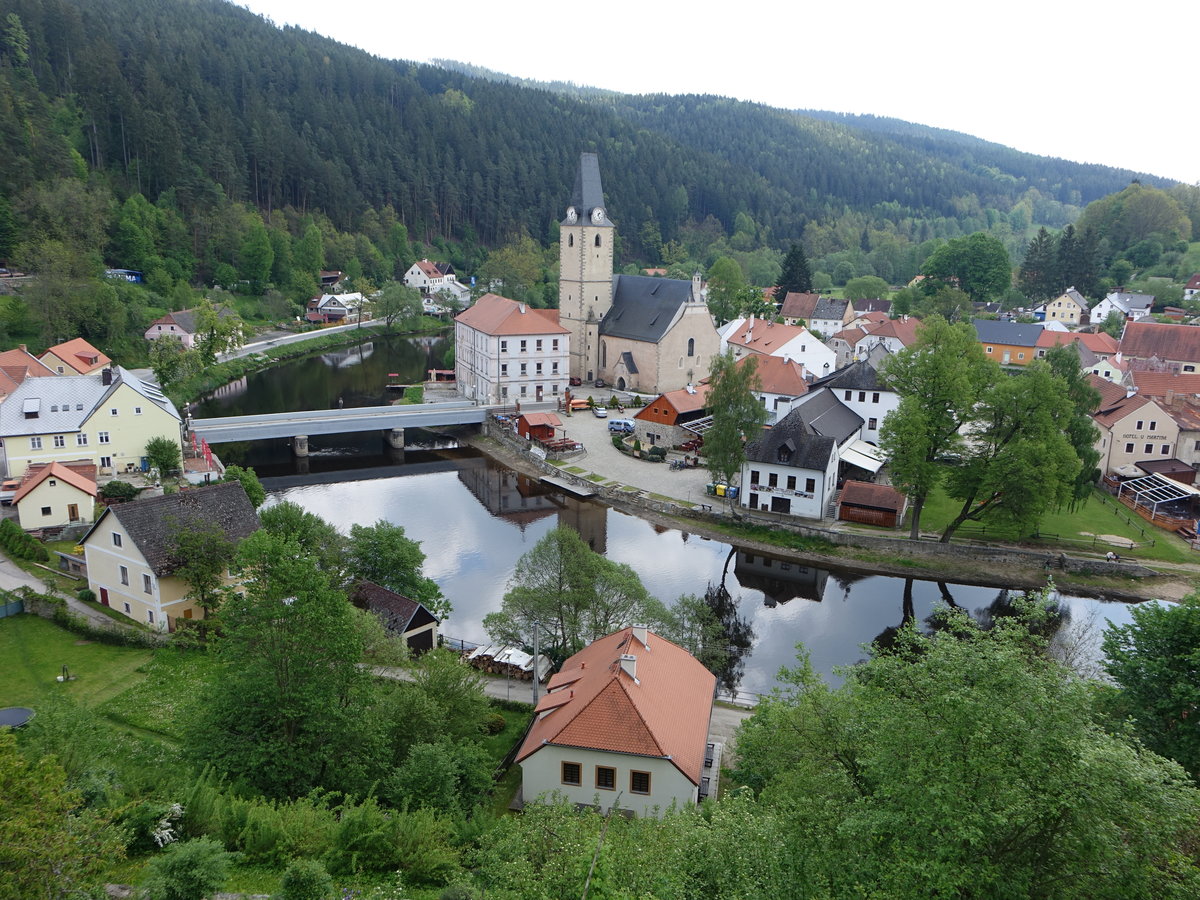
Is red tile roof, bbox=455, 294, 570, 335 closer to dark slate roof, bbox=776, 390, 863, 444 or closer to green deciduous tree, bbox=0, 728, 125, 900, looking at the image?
dark slate roof, bbox=776, 390, 863, 444

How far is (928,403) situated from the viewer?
33.7 meters

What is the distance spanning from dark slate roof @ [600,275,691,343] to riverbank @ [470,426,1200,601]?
2319 centimetres

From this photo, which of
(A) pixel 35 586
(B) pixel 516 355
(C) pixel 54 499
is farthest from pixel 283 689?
(B) pixel 516 355

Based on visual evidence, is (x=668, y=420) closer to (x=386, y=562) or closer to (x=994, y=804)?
(x=386, y=562)

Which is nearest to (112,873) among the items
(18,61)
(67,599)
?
(67,599)

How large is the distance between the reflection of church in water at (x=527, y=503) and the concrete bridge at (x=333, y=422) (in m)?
5.12

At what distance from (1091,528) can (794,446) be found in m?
12.8

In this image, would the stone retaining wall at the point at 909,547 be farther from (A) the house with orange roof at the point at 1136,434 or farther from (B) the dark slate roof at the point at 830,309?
(B) the dark slate roof at the point at 830,309

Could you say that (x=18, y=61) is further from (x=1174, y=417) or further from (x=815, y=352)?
(x=1174, y=417)

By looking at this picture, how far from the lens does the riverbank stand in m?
31.9

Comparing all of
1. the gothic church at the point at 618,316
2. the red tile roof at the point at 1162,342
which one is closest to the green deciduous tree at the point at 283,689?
the gothic church at the point at 618,316

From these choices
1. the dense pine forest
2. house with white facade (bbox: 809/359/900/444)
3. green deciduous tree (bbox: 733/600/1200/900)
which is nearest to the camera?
green deciduous tree (bbox: 733/600/1200/900)

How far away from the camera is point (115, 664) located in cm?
2353

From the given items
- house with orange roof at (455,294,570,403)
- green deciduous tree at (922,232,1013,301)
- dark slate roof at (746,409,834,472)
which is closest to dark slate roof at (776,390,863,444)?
dark slate roof at (746,409,834,472)
